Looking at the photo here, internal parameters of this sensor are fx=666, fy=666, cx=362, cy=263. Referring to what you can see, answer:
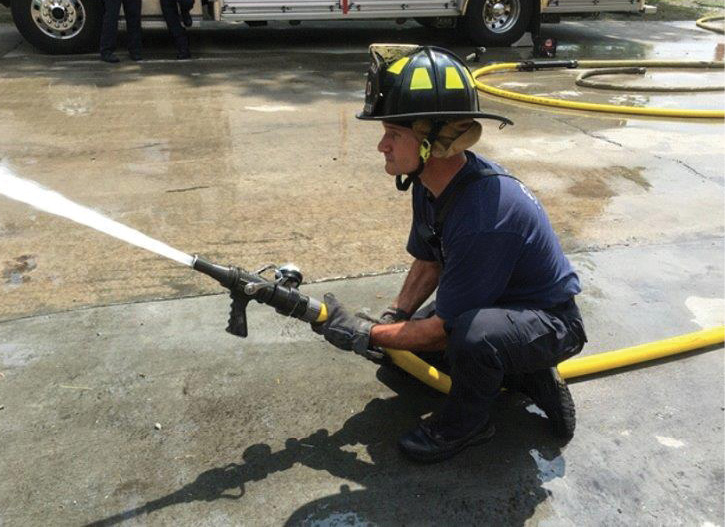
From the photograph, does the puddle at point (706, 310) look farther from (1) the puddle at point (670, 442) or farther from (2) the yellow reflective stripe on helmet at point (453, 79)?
(2) the yellow reflective stripe on helmet at point (453, 79)

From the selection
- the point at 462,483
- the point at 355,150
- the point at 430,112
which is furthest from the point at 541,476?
the point at 355,150

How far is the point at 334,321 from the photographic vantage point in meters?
2.26

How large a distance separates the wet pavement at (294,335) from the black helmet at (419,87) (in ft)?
3.79

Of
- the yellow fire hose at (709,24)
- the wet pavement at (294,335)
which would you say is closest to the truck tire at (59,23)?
the wet pavement at (294,335)

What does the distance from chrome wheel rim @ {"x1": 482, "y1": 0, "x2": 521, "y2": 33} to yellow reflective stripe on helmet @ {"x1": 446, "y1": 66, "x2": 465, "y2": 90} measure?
8.63 meters

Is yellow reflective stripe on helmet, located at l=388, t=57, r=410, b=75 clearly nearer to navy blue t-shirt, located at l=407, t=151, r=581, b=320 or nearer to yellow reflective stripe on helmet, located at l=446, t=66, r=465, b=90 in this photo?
yellow reflective stripe on helmet, located at l=446, t=66, r=465, b=90

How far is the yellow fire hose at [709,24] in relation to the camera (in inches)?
508

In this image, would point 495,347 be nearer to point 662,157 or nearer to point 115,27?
point 662,157

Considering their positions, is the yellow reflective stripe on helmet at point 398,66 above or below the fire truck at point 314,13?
below

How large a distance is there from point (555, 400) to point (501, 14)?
29.8ft

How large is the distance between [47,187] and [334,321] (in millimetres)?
3035

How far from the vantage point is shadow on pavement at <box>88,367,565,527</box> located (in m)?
2.11

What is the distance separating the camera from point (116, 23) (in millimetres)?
8297

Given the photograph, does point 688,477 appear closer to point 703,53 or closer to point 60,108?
point 60,108
